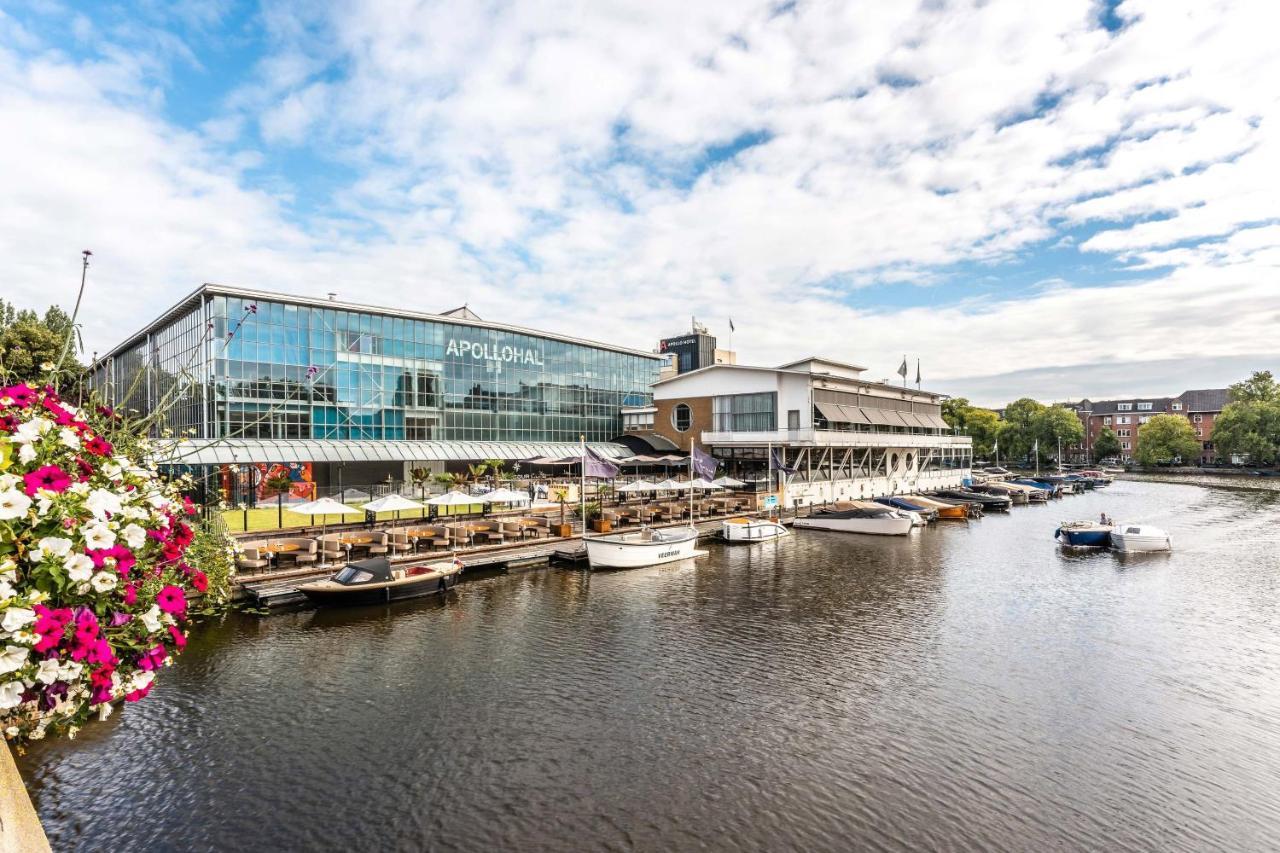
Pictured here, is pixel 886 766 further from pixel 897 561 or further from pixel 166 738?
pixel 897 561

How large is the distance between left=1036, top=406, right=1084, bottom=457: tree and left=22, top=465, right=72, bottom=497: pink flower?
14041cm

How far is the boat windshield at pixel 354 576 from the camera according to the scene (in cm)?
2331

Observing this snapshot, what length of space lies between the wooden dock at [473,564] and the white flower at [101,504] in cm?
2088

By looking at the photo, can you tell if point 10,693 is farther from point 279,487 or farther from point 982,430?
point 982,430

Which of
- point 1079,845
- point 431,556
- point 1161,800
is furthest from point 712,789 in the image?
point 431,556

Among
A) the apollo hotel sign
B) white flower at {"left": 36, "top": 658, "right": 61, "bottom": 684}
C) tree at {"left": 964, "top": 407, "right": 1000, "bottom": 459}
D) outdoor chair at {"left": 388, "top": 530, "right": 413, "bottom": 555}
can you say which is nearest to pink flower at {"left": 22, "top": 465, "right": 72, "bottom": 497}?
white flower at {"left": 36, "top": 658, "right": 61, "bottom": 684}

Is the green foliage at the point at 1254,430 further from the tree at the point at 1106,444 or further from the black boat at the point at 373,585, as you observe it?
the black boat at the point at 373,585

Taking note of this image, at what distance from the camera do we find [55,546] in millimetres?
3844

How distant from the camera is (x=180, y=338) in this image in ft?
158

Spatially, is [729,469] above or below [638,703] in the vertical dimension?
above

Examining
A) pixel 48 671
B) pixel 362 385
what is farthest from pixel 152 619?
pixel 362 385

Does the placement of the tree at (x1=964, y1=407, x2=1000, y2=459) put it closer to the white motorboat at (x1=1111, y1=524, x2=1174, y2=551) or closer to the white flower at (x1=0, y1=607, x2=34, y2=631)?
the white motorboat at (x1=1111, y1=524, x2=1174, y2=551)

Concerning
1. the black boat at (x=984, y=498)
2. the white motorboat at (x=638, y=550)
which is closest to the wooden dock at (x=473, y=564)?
the white motorboat at (x=638, y=550)

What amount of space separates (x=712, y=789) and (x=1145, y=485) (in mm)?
111571
